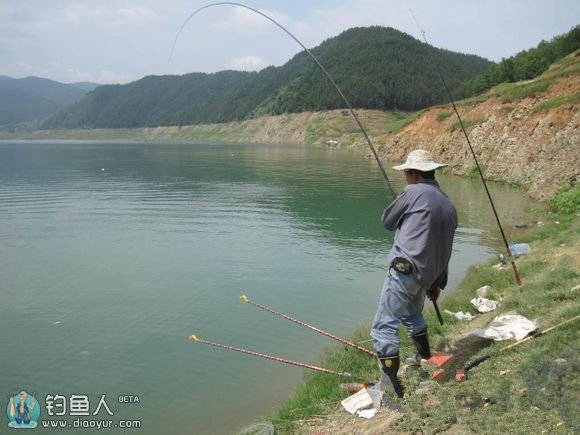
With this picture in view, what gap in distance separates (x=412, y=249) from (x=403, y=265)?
0.23 meters

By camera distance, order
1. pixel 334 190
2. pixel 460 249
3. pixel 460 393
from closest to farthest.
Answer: pixel 460 393, pixel 460 249, pixel 334 190

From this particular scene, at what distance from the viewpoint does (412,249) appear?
5902mm

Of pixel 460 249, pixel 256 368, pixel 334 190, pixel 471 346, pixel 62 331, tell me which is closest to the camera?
pixel 471 346

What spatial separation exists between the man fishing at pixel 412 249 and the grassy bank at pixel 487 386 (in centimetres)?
68

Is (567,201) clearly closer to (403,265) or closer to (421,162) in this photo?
(421,162)

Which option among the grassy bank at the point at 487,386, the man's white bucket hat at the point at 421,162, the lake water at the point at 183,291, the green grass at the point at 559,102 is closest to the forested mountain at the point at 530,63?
the green grass at the point at 559,102

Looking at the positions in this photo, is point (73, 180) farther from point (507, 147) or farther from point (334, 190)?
point (507, 147)

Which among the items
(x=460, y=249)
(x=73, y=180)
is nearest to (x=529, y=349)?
(x=460, y=249)

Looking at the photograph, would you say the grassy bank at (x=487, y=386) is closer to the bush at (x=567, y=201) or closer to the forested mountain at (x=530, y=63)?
the bush at (x=567, y=201)

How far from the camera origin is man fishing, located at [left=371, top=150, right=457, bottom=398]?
585 centimetres

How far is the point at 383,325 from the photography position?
6.13 metres

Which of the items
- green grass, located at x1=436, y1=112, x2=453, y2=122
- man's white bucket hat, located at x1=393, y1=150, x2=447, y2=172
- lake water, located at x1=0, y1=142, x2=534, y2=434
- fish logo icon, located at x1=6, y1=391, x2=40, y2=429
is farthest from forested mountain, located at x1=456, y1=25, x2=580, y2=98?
fish logo icon, located at x1=6, y1=391, x2=40, y2=429

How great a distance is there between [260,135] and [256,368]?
176869 millimetres

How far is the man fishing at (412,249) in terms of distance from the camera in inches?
230
